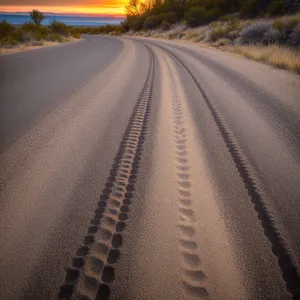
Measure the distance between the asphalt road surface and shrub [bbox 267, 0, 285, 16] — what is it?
2108 cm

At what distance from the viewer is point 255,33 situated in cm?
1345

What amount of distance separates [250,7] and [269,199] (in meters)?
26.8

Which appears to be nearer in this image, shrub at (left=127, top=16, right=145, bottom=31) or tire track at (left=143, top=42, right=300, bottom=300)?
tire track at (left=143, top=42, right=300, bottom=300)

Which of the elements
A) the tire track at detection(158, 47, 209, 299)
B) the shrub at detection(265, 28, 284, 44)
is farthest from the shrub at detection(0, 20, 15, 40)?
the tire track at detection(158, 47, 209, 299)

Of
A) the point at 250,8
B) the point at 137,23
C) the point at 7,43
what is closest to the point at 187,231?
the point at 7,43

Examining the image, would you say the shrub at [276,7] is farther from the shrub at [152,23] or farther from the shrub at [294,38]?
the shrub at [152,23]

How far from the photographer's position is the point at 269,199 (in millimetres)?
2354

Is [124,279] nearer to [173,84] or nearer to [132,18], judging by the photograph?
[173,84]

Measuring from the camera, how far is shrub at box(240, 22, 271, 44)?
13.1m

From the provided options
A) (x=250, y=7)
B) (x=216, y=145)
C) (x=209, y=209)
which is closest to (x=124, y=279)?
(x=209, y=209)

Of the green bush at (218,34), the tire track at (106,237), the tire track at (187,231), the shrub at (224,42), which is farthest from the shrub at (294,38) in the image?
the tire track at (106,237)

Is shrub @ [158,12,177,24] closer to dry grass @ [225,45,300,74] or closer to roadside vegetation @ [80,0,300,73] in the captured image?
roadside vegetation @ [80,0,300,73]

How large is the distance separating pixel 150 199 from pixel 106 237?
0.62 m

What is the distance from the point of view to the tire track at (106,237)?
1574 millimetres
